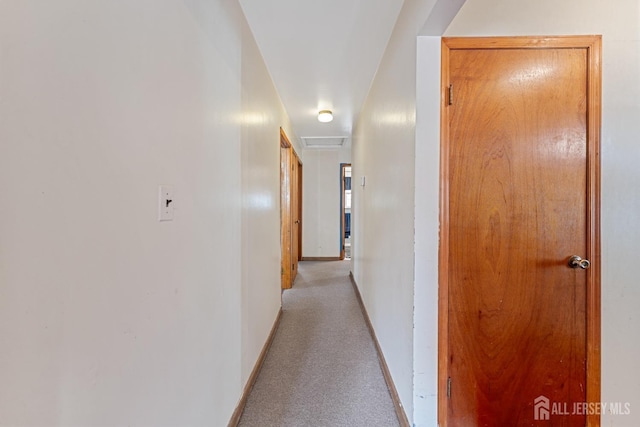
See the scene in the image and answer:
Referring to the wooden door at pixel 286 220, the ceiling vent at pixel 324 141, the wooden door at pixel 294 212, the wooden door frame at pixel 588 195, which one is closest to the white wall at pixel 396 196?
the wooden door frame at pixel 588 195

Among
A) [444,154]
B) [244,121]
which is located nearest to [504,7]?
[444,154]

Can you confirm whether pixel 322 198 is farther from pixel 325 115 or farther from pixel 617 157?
pixel 617 157

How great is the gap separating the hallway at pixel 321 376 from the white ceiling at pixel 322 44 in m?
2.36

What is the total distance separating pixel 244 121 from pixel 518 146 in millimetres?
1502

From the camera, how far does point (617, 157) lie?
56.0 inches

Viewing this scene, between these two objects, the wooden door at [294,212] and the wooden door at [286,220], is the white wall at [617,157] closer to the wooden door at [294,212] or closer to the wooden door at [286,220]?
the wooden door at [286,220]

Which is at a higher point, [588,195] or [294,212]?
[588,195]

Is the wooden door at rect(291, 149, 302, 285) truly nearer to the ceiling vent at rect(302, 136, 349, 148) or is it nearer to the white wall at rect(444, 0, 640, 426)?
the ceiling vent at rect(302, 136, 349, 148)

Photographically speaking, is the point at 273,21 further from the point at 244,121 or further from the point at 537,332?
the point at 537,332

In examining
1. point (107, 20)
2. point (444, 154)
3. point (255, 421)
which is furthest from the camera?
point (255, 421)

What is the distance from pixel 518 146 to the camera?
4.64 ft

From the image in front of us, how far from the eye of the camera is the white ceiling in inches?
66.6

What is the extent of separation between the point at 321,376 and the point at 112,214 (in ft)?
6.05

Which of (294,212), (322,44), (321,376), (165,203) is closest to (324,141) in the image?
(294,212)
